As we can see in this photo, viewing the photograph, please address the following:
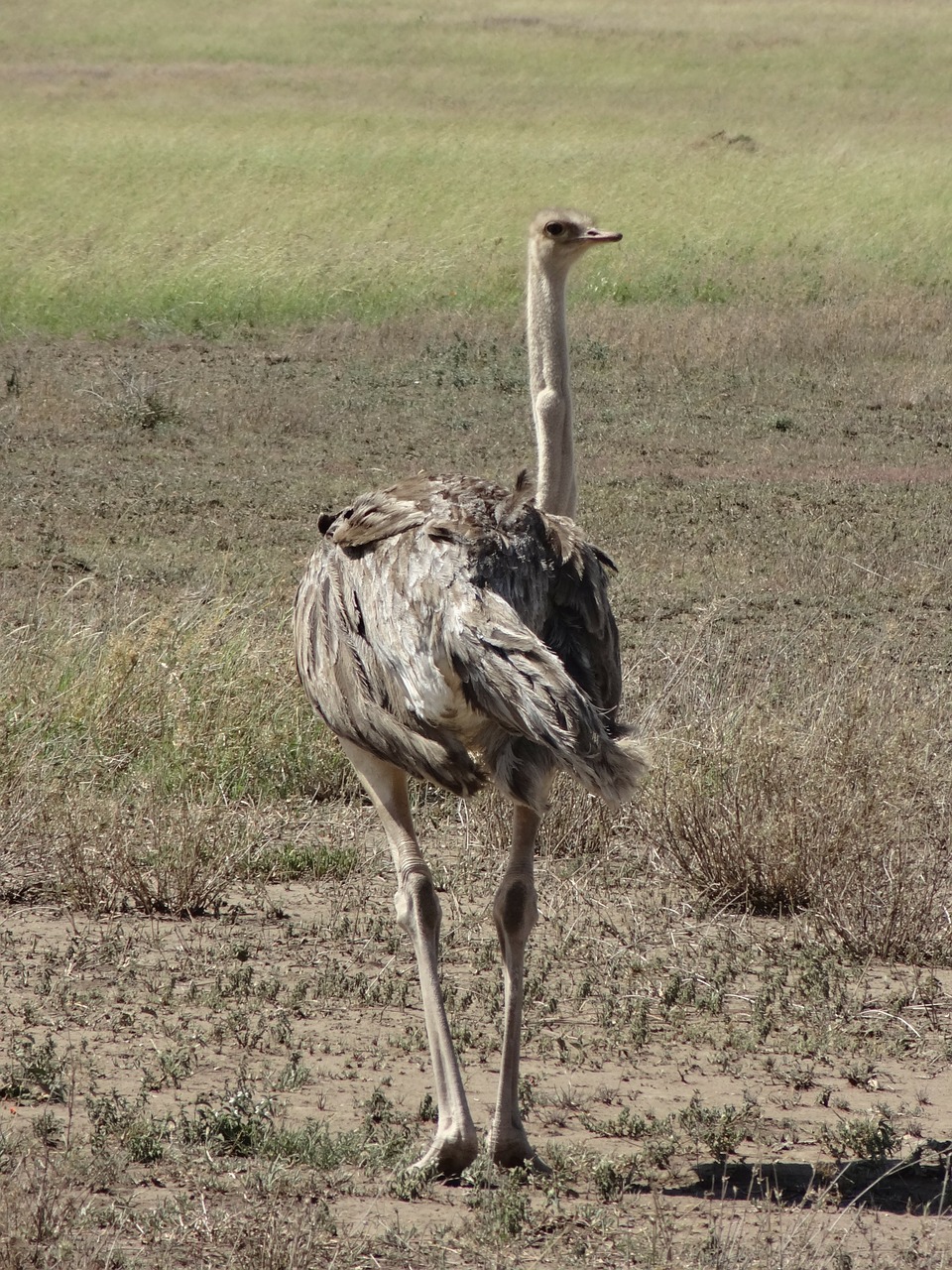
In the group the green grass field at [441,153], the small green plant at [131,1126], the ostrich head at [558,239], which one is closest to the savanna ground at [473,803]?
the small green plant at [131,1126]

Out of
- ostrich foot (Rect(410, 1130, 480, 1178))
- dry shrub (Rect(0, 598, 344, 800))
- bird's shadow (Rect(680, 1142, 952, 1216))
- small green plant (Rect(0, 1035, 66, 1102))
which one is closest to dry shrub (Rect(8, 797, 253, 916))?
dry shrub (Rect(0, 598, 344, 800))

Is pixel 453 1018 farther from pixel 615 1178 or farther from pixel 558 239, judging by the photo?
pixel 558 239

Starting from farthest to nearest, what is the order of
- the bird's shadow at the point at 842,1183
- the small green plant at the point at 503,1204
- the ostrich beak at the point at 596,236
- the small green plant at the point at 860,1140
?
the ostrich beak at the point at 596,236
the small green plant at the point at 860,1140
the bird's shadow at the point at 842,1183
the small green plant at the point at 503,1204

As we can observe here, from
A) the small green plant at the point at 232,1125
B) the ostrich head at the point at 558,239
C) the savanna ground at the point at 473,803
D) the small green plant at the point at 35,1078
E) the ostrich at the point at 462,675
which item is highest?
the ostrich head at the point at 558,239

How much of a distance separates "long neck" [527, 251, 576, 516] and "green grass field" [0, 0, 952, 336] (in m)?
14.3

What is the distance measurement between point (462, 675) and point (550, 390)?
1.99 m

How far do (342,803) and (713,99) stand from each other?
37391 millimetres

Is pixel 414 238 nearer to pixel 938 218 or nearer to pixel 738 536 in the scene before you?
pixel 938 218

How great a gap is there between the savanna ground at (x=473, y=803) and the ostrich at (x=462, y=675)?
372 millimetres

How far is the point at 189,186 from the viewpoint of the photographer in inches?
1080

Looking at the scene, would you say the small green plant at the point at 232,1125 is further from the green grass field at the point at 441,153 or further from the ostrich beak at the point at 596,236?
the green grass field at the point at 441,153

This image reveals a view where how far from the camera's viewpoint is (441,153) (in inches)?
1208

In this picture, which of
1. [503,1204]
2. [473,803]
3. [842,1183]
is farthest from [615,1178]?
[473,803]

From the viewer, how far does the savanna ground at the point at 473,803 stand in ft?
11.4
